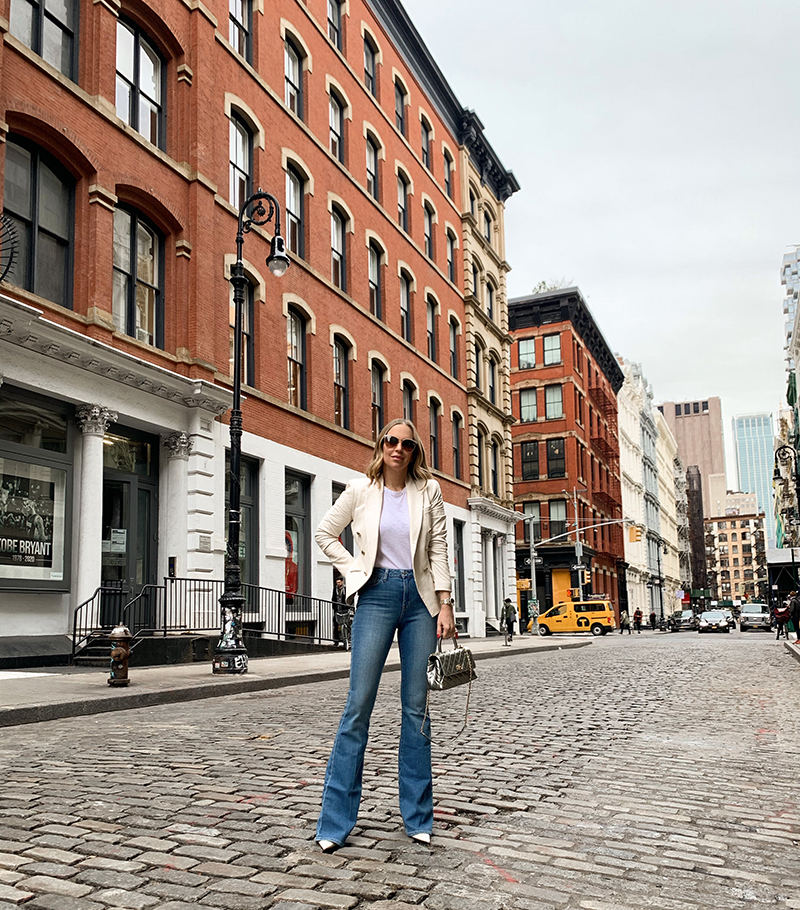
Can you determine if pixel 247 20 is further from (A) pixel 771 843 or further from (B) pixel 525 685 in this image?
(A) pixel 771 843

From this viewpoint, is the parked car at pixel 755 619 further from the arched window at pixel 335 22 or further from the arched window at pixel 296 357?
the arched window at pixel 335 22

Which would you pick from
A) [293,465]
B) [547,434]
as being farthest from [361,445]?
[547,434]

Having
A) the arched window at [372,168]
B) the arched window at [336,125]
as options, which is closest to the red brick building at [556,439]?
the arched window at [372,168]

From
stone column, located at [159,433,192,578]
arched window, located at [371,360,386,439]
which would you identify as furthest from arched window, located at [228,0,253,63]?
stone column, located at [159,433,192,578]

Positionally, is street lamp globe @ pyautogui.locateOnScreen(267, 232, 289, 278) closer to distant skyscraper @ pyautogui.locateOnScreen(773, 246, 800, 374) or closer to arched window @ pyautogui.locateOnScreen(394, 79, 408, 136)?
arched window @ pyautogui.locateOnScreen(394, 79, 408, 136)

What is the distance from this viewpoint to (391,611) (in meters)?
4.35

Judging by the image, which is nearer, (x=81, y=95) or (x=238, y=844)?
(x=238, y=844)

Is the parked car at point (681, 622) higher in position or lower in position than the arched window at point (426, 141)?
lower

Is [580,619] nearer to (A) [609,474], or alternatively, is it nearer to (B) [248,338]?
(A) [609,474]

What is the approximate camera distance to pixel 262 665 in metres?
16.2

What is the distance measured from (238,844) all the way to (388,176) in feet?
94.2

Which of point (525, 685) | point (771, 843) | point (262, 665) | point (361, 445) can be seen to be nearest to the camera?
point (771, 843)

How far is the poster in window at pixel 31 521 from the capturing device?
1430 cm

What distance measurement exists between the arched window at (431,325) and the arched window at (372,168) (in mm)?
5097
